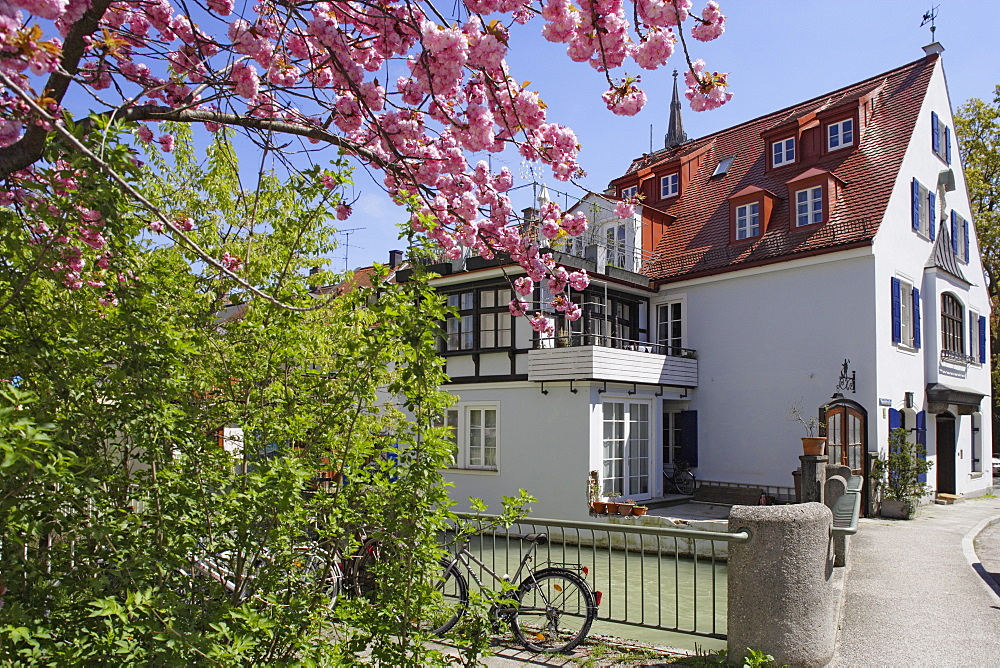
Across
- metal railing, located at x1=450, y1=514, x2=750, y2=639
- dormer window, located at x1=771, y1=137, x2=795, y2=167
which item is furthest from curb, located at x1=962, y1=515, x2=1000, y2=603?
dormer window, located at x1=771, y1=137, x2=795, y2=167

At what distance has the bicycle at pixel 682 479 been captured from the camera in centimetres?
1802

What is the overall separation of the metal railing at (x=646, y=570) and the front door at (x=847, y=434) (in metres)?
4.64

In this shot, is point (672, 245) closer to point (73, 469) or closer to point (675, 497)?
point (675, 497)

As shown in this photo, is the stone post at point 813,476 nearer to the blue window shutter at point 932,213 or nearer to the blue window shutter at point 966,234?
the blue window shutter at point 932,213

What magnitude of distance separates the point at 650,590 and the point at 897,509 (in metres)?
7.43

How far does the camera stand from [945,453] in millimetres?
19766

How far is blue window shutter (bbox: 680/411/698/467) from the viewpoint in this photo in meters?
18.3

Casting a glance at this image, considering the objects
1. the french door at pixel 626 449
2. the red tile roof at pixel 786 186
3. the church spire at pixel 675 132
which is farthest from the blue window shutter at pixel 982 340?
the church spire at pixel 675 132

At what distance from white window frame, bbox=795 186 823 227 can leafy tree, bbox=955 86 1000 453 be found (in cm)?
1291

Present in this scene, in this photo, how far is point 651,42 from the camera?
4.04 metres

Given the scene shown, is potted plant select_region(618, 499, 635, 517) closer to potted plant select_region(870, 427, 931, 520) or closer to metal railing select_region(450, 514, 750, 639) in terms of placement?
metal railing select_region(450, 514, 750, 639)

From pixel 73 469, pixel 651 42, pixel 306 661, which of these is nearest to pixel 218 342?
pixel 73 469

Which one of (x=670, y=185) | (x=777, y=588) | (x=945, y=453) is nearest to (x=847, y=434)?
(x=945, y=453)

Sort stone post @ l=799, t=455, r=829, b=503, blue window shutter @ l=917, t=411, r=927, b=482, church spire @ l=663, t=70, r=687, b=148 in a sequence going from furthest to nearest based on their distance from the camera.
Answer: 1. church spire @ l=663, t=70, r=687, b=148
2. blue window shutter @ l=917, t=411, r=927, b=482
3. stone post @ l=799, t=455, r=829, b=503
